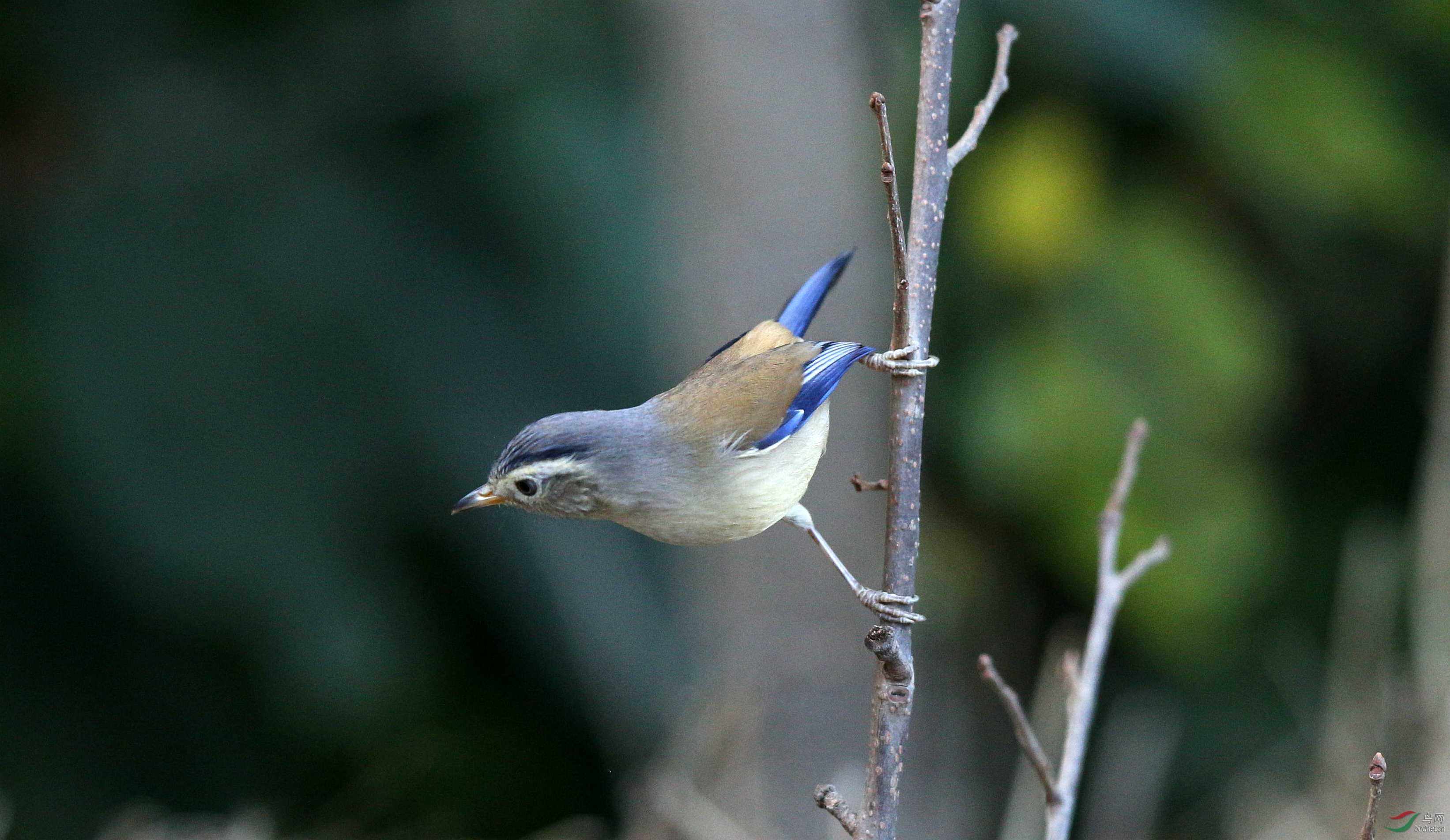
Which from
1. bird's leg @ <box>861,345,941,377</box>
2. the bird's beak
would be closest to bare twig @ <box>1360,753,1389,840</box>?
bird's leg @ <box>861,345,941,377</box>

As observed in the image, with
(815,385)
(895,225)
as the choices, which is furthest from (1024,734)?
(895,225)

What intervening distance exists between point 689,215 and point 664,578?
118 centimetres

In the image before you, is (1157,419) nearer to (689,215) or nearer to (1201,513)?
(1201,513)

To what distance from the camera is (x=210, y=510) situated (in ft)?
13.0

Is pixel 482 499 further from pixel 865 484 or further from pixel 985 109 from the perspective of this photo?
pixel 985 109

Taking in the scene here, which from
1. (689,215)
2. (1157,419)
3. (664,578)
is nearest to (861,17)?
(689,215)

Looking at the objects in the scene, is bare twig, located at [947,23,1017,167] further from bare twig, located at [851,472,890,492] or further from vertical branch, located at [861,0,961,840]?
bare twig, located at [851,472,890,492]

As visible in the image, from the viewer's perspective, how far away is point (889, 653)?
1297 millimetres

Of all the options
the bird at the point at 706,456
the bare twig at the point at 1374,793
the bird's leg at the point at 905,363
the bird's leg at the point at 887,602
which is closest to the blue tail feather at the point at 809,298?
the bird at the point at 706,456

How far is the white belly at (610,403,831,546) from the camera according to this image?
1.20 meters

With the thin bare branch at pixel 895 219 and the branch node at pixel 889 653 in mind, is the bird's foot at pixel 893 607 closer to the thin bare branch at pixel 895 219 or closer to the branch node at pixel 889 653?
the branch node at pixel 889 653

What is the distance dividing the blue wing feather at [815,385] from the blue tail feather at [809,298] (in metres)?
0.16

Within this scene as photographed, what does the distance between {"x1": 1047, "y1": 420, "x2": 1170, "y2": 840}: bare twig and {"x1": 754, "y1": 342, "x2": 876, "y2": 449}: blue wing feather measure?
2.38ft

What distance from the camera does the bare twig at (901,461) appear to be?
1286mm
